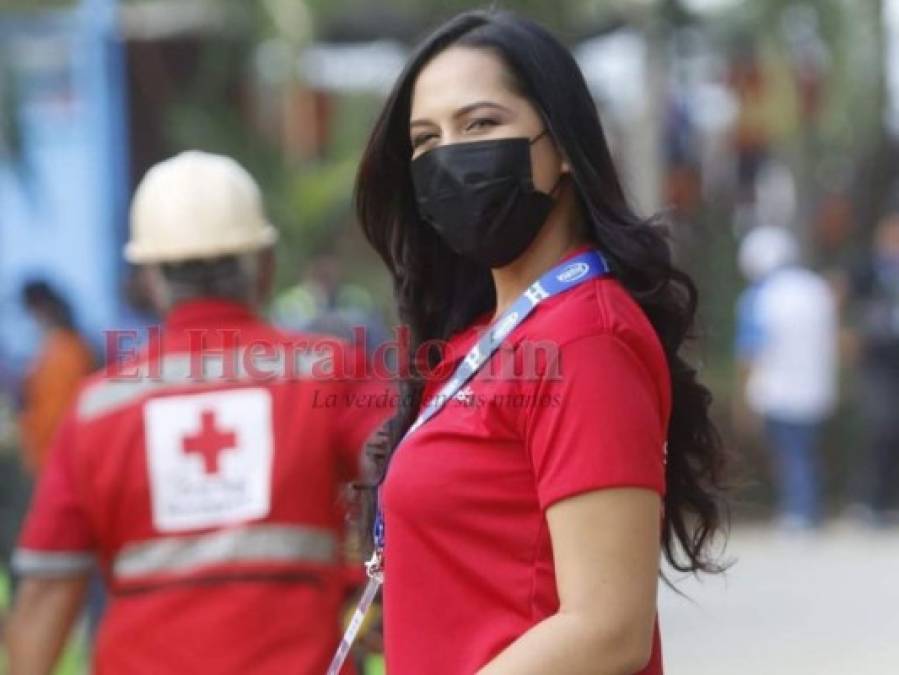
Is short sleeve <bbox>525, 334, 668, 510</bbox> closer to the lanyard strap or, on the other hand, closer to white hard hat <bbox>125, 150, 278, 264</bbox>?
the lanyard strap

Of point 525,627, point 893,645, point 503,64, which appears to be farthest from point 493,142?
point 893,645

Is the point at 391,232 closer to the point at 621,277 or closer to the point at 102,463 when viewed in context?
the point at 621,277

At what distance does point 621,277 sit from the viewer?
8.57 ft

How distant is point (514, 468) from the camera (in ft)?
8.05

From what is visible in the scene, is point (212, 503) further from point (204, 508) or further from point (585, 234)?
point (585, 234)

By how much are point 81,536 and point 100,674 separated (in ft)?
0.91

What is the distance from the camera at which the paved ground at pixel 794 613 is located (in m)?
8.10

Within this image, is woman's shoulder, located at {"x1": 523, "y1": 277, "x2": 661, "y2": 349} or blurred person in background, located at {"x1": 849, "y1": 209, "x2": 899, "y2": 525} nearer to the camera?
woman's shoulder, located at {"x1": 523, "y1": 277, "x2": 661, "y2": 349}

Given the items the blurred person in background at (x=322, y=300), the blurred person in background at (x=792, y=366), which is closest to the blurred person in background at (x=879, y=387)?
the blurred person in background at (x=792, y=366)

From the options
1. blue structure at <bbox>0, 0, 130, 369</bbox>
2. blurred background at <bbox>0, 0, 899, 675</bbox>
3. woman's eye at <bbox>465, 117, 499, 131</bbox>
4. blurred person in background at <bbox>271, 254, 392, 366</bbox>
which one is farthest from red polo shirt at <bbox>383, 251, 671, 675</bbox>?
blue structure at <bbox>0, 0, 130, 369</bbox>

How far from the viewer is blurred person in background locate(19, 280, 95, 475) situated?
895 centimetres

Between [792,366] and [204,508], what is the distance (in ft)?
29.6

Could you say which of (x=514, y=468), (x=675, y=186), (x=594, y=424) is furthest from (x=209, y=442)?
(x=675, y=186)

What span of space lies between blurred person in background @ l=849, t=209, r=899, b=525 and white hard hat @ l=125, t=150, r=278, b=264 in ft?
29.2
